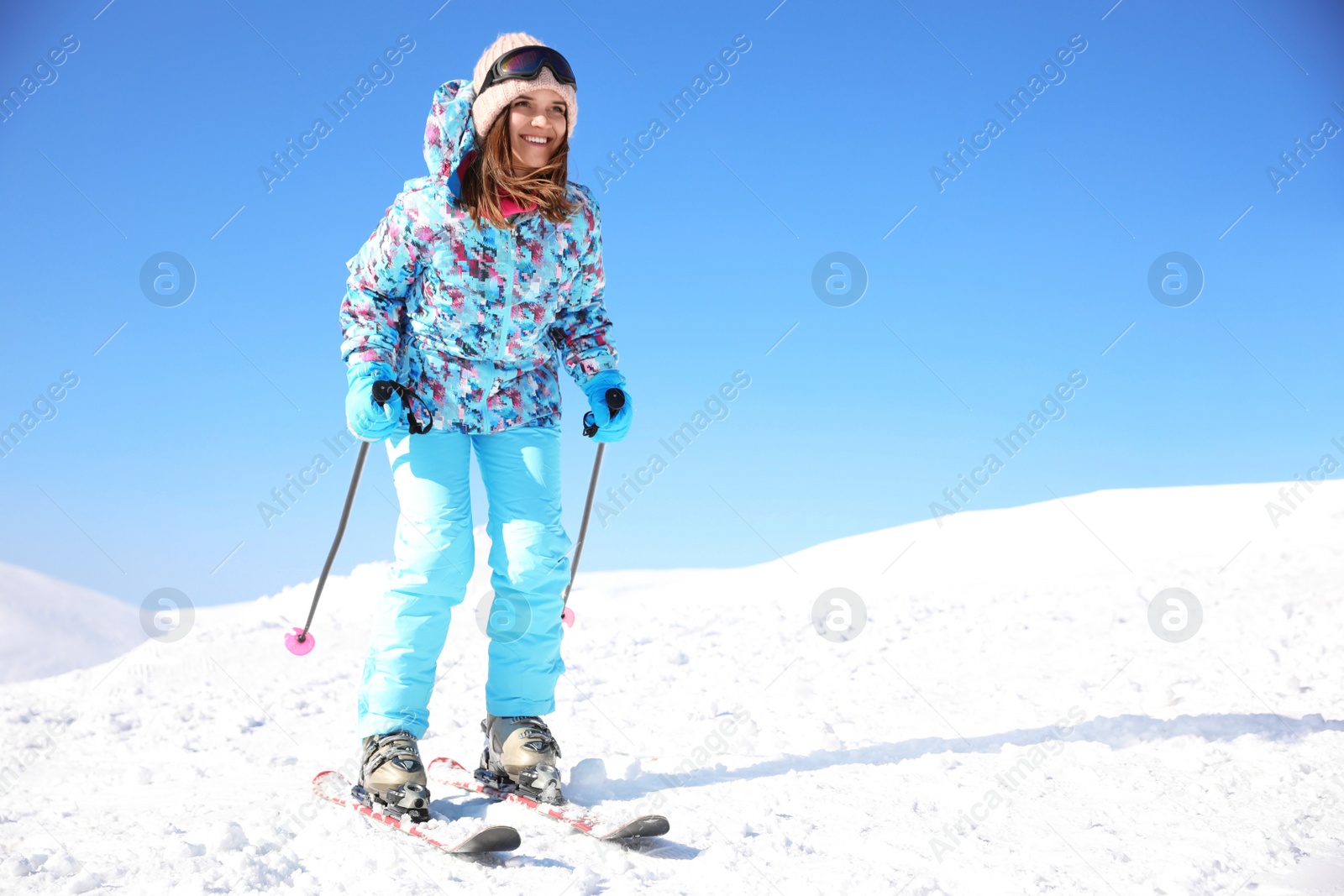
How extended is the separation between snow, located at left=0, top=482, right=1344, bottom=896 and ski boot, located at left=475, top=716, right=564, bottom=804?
0.14m

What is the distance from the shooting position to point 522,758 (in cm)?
309

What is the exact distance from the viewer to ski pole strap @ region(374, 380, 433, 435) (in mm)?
2969

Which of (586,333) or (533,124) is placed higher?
(533,124)

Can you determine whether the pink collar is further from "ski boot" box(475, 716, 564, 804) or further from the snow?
the snow

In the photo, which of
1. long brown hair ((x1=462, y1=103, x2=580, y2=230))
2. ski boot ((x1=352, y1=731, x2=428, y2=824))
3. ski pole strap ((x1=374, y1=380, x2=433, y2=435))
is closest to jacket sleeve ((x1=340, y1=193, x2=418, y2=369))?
ski pole strap ((x1=374, y1=380, x2=433, y2=435))

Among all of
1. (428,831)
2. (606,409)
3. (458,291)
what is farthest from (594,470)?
A: (428,831)

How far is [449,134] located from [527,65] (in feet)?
1.19

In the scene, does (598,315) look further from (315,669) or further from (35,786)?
(315,669)

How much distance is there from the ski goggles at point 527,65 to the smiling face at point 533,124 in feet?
0.23

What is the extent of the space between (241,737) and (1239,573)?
21.7 feet

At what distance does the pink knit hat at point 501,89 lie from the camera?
305 cm

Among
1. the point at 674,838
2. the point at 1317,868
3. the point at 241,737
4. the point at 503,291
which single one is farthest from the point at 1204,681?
the point at 241,737

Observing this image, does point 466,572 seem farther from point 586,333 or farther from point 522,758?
point 586,333

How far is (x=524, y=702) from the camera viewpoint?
3264 millimetres
